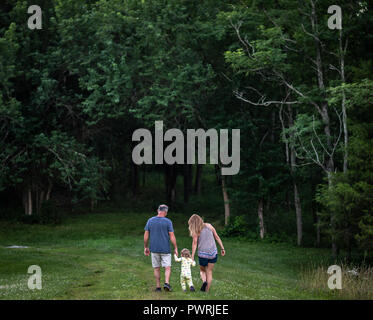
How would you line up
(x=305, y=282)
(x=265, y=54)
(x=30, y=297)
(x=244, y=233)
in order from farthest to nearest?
(x=244, y=233)
(x=265, y=54)
(x=305, y=282)
(x=30, y=297)

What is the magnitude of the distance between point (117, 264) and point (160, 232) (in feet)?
26.8

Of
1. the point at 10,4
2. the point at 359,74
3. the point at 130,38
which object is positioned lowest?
the point at 359,74

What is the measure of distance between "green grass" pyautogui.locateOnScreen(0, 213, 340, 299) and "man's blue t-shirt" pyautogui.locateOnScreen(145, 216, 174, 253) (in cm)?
119

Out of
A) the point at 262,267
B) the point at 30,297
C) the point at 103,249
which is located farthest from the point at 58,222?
the point at 30,297

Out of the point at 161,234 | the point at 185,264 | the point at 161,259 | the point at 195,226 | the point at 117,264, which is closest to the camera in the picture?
the point at 185,264

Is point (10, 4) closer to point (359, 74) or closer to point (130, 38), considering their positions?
point (130, 38)

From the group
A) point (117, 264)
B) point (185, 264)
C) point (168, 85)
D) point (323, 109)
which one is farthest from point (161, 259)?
point (168, 85)

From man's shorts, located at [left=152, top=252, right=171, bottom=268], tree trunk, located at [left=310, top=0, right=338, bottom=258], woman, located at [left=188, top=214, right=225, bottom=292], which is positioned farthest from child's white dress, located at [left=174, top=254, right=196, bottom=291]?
tree trunk, located at [left=310, top=0, right=338, bottom=258]

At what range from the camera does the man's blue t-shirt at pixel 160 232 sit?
13398 millimetres

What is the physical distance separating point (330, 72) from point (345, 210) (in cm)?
1261

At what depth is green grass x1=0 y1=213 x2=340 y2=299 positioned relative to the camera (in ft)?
47.8

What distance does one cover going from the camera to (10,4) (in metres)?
37.1

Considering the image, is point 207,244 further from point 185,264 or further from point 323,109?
point 323,109

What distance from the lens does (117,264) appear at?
20.9 m
